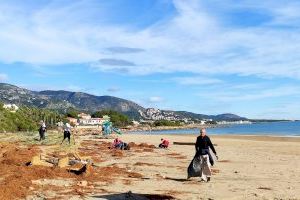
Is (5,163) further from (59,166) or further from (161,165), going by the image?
(161,165)

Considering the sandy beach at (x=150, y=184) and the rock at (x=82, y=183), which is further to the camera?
the rock at (x=82, y=183)

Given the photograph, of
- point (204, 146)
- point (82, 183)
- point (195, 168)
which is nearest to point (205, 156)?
point (204, 146)

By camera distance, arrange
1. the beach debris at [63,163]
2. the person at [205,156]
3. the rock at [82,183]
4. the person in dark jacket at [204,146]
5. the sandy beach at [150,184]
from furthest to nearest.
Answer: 1. the beach debris at [63,163]
2. the person in dark jacket at [204,146]
3. the person at [205,156]
4. the rock at [82,183]
5. the sandy beach at [150,184]

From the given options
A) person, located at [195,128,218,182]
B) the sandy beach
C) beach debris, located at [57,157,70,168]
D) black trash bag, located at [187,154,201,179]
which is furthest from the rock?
person, located at [195,128,218,182]

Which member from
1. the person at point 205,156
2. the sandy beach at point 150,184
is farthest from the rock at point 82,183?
the person at point 205,156

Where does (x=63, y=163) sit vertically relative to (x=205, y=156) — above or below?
below

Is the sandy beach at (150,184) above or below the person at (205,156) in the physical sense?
below

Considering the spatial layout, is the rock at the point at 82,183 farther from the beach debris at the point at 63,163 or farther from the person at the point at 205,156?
the person at the point at 205,156

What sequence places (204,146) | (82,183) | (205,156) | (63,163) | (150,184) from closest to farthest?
1. (82,183)
2. (150,184)
3. (205,156)
4. (204,146)
5. (63,163)

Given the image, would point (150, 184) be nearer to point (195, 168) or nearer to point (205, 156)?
point (195, 168)

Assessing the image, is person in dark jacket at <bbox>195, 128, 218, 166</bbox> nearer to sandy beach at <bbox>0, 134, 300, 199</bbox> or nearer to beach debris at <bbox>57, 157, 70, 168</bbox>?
sandy beach at <bbox>0, 134, 300, 199</bbox>

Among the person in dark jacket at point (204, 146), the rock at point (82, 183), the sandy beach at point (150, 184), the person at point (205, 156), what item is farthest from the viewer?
the person in dark jacket at point (204, 146)

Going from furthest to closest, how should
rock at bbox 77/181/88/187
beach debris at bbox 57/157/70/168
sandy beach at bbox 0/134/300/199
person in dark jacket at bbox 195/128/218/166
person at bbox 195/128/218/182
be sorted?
beach debris at bbox 57/157/70/168, person in dark jacket at bbox 195/128/218/166, person at bbox 195/128/218/182, rock at bbox 77/181/88/187, sandy beach at bbox 0/134/300/199

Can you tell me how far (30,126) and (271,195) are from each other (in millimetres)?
118135
